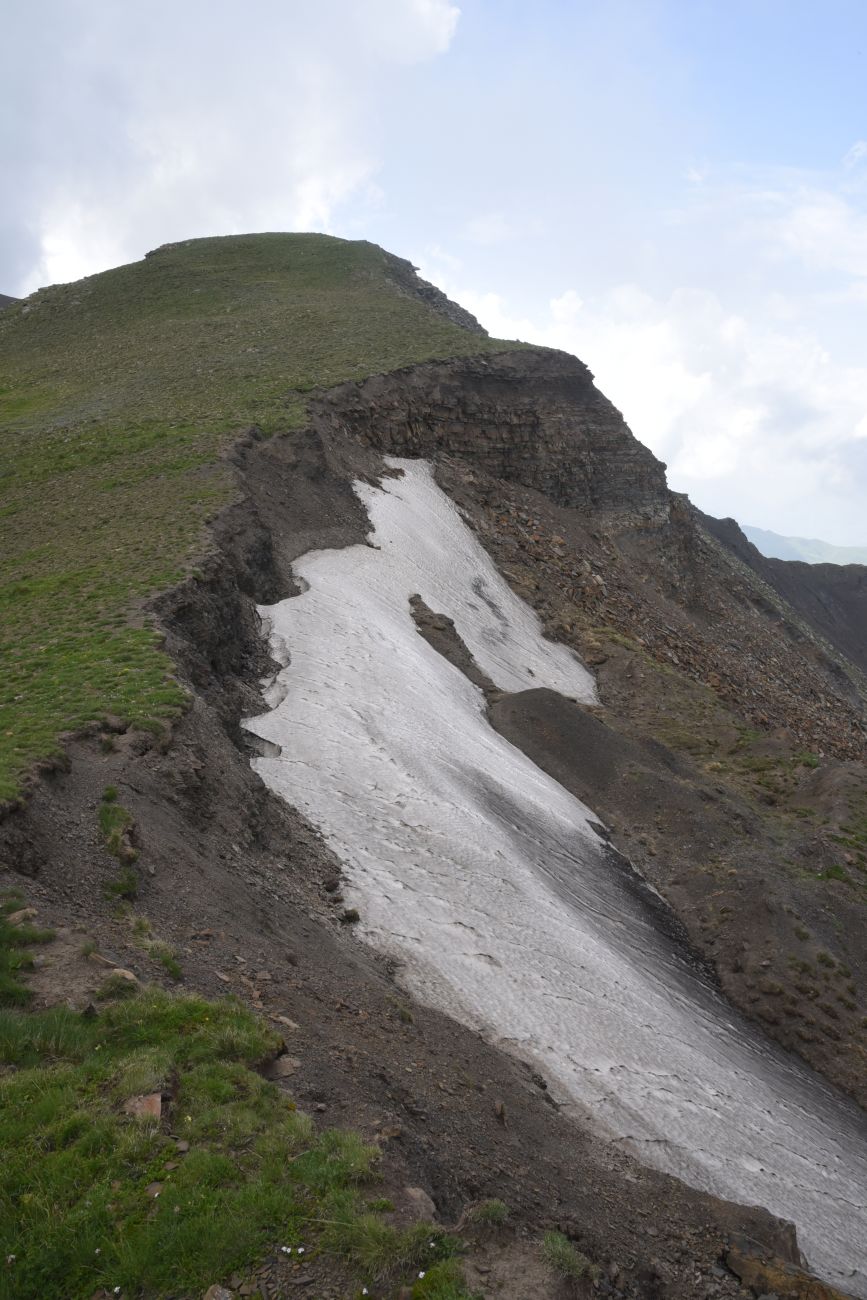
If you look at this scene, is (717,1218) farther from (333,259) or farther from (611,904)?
(333,259)

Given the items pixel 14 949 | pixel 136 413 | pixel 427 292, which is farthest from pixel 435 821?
pixel 427 292

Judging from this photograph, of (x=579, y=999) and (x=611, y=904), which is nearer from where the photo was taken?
(x=579, y=999)

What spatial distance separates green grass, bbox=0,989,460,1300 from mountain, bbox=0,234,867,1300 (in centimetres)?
6

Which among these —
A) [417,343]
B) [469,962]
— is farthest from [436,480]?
[469,962]

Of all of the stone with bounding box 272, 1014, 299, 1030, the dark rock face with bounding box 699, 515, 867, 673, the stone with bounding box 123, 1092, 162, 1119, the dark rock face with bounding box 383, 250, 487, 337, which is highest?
the dark rock face with bounding box 699, 515, 867, 673

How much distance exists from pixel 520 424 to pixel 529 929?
3595 cm

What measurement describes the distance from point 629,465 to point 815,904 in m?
34.3

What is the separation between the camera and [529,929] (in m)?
17.5

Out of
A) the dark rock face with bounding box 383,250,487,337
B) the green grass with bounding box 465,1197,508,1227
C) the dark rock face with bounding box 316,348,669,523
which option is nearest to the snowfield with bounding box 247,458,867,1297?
the green grass with bounding box 465,1197,508,1227

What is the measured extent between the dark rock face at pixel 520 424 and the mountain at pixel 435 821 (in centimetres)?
26

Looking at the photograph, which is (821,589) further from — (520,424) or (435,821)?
(435,821)

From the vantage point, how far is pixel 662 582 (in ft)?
164

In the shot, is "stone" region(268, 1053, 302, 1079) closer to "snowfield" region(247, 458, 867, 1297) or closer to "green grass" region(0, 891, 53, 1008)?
"green grass" region(0, 891, 53, 1008)

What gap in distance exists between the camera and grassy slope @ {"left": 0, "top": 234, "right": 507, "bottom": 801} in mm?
18703
